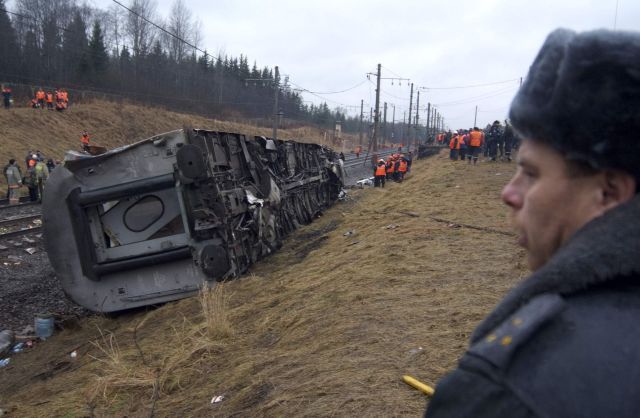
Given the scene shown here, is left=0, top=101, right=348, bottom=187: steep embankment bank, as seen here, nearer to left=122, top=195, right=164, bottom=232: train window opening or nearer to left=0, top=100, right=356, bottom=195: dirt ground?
left=0, top=100, right=356, bottom=195: dirt ground

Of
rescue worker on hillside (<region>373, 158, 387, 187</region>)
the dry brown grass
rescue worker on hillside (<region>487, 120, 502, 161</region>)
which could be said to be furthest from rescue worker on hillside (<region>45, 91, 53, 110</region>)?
the dry brown grass

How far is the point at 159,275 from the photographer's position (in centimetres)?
744

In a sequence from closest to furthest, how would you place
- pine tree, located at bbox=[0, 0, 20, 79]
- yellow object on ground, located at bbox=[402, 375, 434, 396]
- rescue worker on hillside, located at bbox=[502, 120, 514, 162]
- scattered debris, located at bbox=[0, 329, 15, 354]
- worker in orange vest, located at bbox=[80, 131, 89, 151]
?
1. yellow object on ground, located at bbox=[402, 375, 434, 396]
2. scattered debris, located at bbox=[0, 329, 15, 354]
3. worker in orange vest, located at bbox=[80, 131, 89, 151]
4. rescue worker on hillside, located at bbox=[502, 120, 514, 162]
5. pine tree, located at bbox=[0, 0, 20, 79]

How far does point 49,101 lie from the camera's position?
29.7 meters

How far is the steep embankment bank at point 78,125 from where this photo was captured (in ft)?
80.6

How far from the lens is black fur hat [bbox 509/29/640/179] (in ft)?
2.99

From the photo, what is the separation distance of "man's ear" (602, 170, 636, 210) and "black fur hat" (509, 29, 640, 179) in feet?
0.05

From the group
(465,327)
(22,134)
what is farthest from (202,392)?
(22,134)

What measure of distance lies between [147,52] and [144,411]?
178 feet

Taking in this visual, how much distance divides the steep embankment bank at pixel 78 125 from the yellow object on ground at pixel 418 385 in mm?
21067

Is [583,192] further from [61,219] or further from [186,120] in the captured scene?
[186,120]

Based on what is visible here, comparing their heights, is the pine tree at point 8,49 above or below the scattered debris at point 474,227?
above

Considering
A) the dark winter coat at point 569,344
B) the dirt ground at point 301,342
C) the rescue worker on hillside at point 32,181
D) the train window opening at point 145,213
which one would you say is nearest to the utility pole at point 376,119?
the rescue worker on hillside at point 32,181

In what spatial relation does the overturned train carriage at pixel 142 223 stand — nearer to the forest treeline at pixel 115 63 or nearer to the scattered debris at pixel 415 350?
the scattered debris at pixel 415 350
